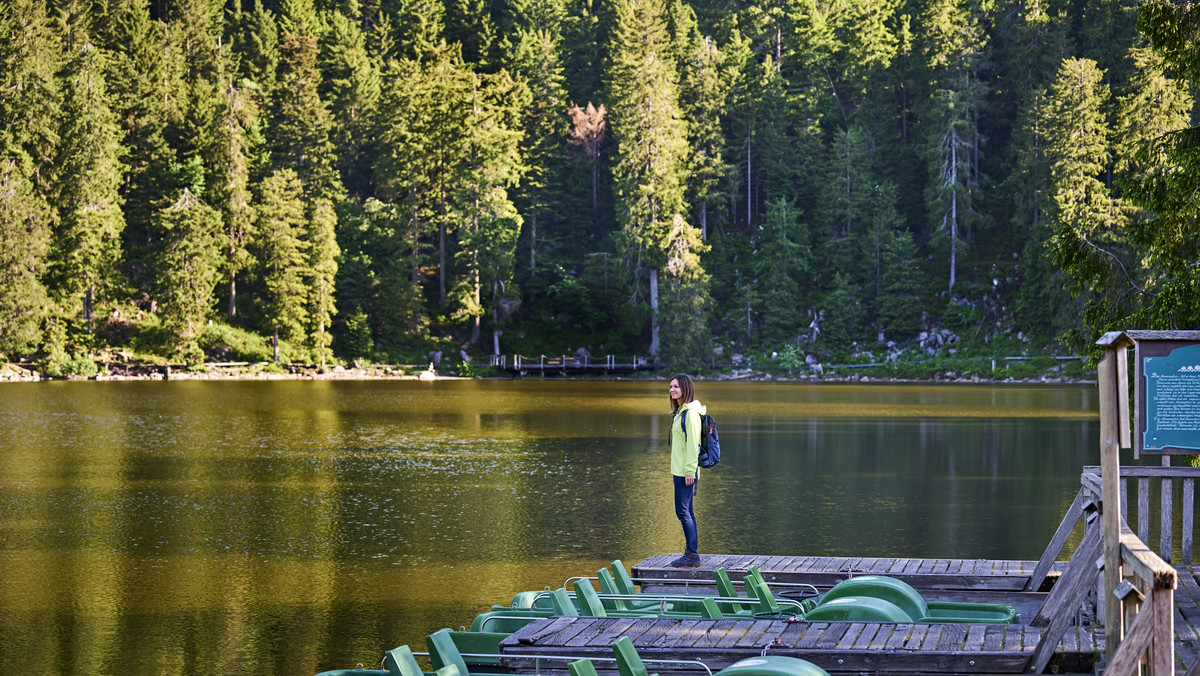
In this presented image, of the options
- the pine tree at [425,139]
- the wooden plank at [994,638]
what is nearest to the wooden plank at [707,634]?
the wooden plank at [994,638]

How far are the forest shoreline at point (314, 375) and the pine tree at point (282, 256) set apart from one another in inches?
86.5

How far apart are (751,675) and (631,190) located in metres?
59.0

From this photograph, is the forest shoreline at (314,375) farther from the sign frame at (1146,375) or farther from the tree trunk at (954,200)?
the sign frame at (1146,375)

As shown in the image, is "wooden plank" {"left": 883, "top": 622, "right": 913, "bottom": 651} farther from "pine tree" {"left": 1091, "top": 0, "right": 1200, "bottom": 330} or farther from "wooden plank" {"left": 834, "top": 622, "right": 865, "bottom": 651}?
"pine tree" {"left": 1091, "top": 0, "right": 1200, "bottom": 330}

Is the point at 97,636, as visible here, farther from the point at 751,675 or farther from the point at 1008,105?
the point at 1008,105

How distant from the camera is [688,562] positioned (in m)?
10.6

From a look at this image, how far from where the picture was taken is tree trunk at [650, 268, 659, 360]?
62.5 meters

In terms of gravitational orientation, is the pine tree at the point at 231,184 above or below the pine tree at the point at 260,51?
below

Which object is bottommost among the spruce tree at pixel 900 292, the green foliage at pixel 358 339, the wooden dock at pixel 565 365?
the wooden dock at pixel 565 365

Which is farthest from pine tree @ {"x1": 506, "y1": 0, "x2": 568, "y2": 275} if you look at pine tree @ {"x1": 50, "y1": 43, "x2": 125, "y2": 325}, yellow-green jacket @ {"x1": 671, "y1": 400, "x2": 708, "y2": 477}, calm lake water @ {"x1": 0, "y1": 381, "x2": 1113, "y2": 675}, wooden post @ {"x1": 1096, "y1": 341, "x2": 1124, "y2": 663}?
wooden post @ {"x1": 1096, "y1": 341, "x2": 1124, "y2": 663}

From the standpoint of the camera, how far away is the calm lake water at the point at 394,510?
10.2 m

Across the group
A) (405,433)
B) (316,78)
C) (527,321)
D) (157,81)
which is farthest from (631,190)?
(405,433)

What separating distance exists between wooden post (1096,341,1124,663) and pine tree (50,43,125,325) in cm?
6169

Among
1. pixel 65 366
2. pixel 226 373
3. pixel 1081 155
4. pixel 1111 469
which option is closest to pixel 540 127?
pixel 226 373
